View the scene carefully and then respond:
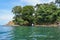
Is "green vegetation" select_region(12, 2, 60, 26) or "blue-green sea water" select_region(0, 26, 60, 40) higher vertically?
"blue-green sea water" select_region(0, 26, 60, 40)

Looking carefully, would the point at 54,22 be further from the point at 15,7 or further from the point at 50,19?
the point at 15,7

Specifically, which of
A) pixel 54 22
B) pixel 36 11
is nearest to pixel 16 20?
pixel 36 11

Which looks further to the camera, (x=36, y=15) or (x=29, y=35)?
(x=36, y=15)

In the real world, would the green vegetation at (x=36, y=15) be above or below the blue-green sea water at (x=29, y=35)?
below

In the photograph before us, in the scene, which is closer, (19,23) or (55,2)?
(19,23)

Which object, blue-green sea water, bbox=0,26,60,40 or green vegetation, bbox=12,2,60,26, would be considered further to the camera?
green vegetation, bbox=12,2,60,26

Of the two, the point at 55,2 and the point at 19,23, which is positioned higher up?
the point at 55,2

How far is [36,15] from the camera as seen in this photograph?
94812mm

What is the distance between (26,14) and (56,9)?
1449 cm

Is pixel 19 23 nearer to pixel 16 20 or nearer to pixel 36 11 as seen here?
pixel 16 20

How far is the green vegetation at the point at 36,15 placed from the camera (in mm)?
92000

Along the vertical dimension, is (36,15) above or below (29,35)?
below

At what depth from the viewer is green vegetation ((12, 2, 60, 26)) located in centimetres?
9200

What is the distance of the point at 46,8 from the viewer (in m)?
94.6
